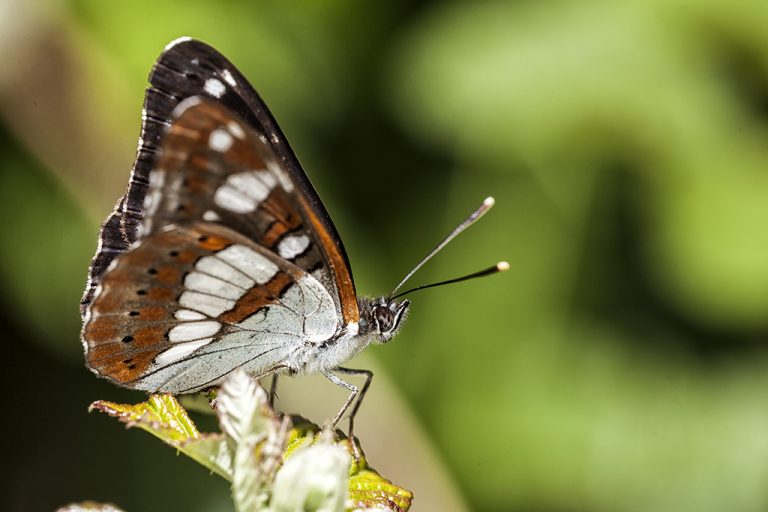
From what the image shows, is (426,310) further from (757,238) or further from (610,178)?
(757,238)

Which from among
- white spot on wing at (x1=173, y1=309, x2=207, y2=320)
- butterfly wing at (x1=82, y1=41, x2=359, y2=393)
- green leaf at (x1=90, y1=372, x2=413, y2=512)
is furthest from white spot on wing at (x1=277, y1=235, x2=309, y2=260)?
green leaf at (x1=90, y1=372, x2=413, y2=512)

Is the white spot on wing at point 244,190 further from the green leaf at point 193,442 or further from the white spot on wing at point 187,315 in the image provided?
the green leaf at point 193,442

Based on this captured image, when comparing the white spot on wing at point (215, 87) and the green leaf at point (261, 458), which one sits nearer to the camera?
the green leaf at point (261, 458)

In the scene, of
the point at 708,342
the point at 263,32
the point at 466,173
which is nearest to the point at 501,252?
the point at 466,173

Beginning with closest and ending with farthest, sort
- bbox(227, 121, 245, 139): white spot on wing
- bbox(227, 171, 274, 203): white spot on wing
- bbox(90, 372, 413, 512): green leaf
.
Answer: bbox(90, 372, 413, 512): green leaf, bbox(227, 121, 245, 139): white spot on wing, bbox(227, 171, 274, 203): white spot on wing

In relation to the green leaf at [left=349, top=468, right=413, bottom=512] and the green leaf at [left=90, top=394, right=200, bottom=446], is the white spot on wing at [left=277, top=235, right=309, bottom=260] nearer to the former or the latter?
the green leaf at [left=90, top=394, right=200, bottom=446]

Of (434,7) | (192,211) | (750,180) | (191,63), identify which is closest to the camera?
(192,211)

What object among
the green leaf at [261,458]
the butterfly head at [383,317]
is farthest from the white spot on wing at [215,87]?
the green leaf at [261,458]
